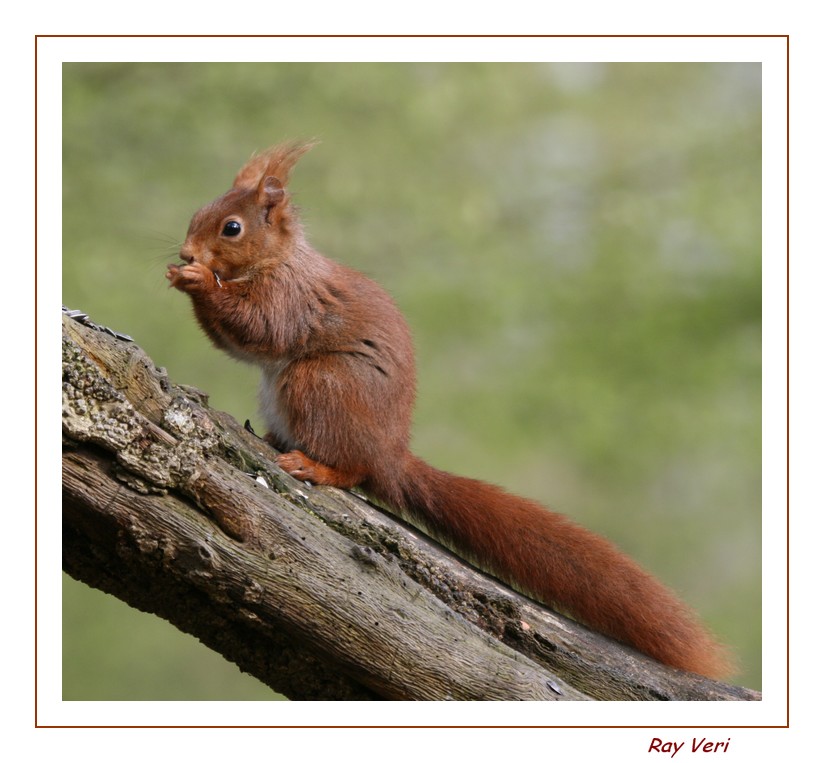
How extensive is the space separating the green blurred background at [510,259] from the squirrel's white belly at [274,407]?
9.72 feet

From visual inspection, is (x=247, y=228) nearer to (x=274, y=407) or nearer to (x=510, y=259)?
(x=274, y=407)

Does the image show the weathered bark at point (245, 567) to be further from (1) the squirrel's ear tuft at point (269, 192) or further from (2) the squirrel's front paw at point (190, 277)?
(1) the squirrel's ear tuft at point (269, 192)

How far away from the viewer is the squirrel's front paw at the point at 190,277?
10.2 ft

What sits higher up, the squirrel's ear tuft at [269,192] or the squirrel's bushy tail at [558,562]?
the squirrel's ear tuft at [269,192]

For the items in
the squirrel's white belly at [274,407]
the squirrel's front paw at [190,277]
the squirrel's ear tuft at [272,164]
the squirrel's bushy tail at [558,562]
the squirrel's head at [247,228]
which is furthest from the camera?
the squirrel's ear tuft at [272,164]

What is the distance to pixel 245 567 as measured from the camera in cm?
240

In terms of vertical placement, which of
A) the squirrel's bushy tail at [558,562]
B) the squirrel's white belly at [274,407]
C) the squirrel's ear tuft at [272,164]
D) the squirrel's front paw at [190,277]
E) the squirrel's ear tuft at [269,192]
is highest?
the squirrel's ear tuft at [272,164]

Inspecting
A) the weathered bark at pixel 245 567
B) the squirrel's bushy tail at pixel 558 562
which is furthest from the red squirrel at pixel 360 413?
the weathered bark at pixel 245 567

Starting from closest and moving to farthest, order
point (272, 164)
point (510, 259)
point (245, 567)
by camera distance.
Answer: point (245, 567)
point (272, 164)
point (510, 259)

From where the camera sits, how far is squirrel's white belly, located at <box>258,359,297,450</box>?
10.6ft

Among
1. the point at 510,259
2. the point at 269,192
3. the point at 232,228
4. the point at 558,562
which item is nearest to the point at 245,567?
the point at 558,562

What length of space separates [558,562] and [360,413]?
81cm

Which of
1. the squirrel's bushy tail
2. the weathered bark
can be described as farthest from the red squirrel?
the weathered bark

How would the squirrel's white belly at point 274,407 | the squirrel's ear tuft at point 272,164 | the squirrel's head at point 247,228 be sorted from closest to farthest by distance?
1. the squirrel's white belly at point 274,407
2. the squirrel's head at point 247,228
3. the squirrel's ear tuft at point 272,164
